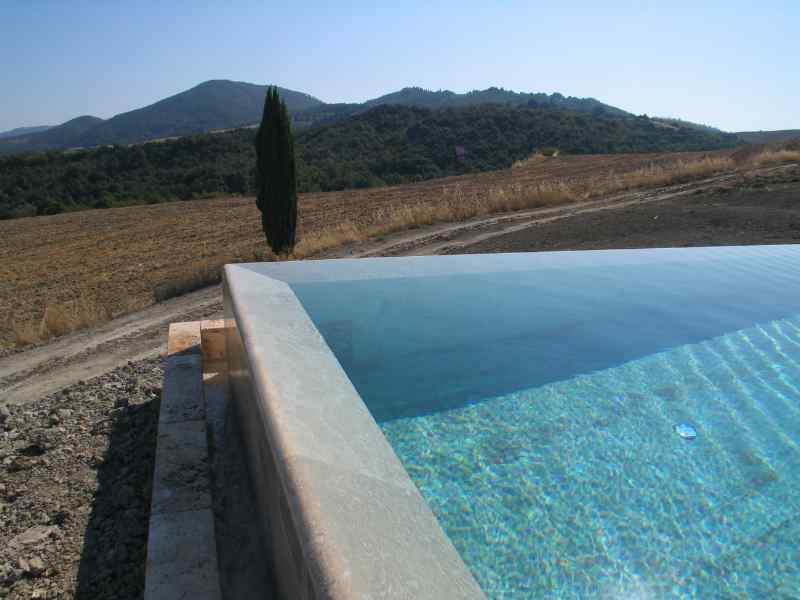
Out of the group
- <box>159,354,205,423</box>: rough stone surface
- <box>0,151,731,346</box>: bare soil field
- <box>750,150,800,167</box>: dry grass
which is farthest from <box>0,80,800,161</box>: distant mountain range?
<box>159,354,205,423</box>: rough stone surface

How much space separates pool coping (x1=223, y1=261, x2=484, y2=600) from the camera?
117cm

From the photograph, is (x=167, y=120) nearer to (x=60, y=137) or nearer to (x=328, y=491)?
(x=60, y=137)

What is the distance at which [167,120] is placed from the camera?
138125 mm

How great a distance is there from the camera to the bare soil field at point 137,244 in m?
9.84

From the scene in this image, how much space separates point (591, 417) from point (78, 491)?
8.23 ft

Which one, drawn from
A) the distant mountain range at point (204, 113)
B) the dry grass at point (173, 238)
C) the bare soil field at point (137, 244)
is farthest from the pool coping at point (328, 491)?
the distant mountain range at point (204, 113)

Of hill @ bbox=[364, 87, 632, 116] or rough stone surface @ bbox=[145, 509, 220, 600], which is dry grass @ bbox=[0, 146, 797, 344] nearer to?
rough stone surface @ bbox=[145, 509, 220, 600]

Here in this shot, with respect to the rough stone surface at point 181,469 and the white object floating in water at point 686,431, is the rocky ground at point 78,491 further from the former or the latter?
the white object floating in water at point 686,431

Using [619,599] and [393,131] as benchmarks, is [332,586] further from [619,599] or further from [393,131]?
[393,131]

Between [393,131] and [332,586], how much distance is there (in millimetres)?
50805

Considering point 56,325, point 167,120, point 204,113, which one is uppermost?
point 204,113

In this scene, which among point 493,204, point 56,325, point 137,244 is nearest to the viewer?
point 56,325

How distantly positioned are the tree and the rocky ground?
5.64 meters

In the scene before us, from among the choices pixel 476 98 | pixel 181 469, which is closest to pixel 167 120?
pixel 476 98
